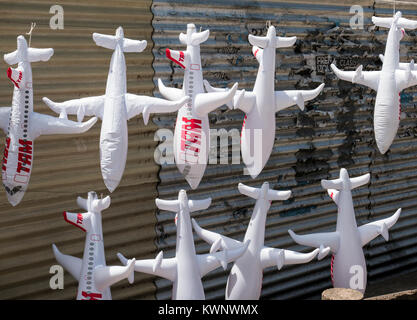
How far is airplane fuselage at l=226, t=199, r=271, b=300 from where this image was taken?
334 cm

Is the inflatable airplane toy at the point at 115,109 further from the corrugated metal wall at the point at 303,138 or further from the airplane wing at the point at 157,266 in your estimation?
the corrugated metal wall at the point at 303,138

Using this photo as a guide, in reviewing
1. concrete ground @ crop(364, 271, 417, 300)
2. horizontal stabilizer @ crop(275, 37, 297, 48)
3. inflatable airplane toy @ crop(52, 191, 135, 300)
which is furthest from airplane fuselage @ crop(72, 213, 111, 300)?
concrete ground @ crop(364, 271, 417, 300)

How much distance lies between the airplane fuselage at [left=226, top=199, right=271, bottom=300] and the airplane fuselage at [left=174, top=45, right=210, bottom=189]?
0.55 m

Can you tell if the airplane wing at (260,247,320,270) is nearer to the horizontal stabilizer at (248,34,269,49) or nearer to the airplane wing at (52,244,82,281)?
the airplane wing at (52,244,82,281)

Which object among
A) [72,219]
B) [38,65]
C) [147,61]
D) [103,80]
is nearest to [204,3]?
[147,61]

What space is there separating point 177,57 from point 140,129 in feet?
3.40

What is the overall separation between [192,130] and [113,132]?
0.40m

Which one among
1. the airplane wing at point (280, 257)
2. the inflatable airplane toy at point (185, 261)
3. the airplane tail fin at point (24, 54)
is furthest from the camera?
the airplane wing at point (280, 257)

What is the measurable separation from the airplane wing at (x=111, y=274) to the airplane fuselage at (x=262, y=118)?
829 mm

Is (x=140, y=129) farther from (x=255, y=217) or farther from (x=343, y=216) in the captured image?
(x=343, y=216)

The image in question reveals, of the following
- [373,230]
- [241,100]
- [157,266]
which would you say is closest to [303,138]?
[373,230]

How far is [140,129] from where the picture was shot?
3.91 metres

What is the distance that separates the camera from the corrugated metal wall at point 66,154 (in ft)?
11.3

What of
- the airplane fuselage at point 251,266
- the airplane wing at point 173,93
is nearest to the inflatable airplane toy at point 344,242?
the airplane fuselage at point 251,266
